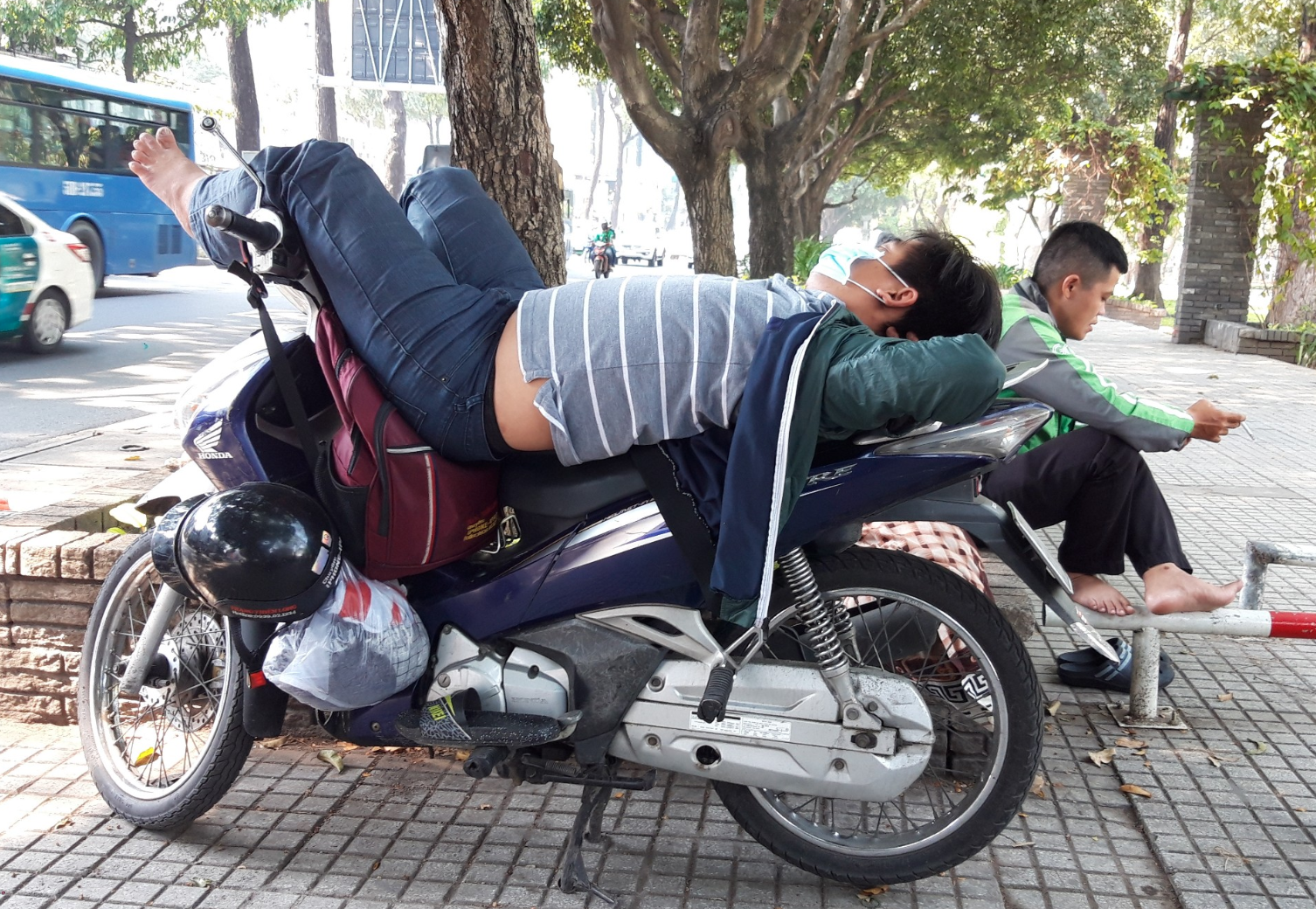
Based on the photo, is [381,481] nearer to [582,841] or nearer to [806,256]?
[582,841]

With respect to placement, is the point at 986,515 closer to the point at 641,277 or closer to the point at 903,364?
the point at 903,364

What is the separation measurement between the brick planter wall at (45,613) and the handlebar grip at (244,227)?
1.25 m

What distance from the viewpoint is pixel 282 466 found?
2.68 metres

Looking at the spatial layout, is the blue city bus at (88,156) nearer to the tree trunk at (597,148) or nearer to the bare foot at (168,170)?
the bare foot at (168,170)

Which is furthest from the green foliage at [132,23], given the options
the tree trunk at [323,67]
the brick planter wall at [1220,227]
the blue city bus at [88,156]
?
the brick planter wall at [1220,227]

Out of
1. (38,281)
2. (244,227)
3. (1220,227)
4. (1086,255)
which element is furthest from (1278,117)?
(244,227)

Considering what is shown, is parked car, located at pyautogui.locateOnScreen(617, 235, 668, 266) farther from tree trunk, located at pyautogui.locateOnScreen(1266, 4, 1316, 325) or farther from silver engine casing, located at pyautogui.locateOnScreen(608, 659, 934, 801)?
silver engine casing, located at pyautogui.locateOnScreen(608, 659, 934, 801)

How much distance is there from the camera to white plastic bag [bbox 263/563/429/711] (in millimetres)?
2475

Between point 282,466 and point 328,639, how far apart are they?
444mm

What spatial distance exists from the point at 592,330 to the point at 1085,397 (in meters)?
1.62

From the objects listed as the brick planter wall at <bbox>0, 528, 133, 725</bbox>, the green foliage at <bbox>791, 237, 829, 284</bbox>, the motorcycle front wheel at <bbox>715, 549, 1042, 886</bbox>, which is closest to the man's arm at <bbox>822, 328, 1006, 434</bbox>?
the motorcycle front wheel at <bbox>715, 549, 1042, 886</bbox>

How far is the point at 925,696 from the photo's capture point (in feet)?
9.06

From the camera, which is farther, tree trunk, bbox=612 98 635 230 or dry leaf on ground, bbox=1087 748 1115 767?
tree trunk, bbox=612 98 635 230

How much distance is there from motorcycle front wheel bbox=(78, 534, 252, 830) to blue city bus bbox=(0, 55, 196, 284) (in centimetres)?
1486
